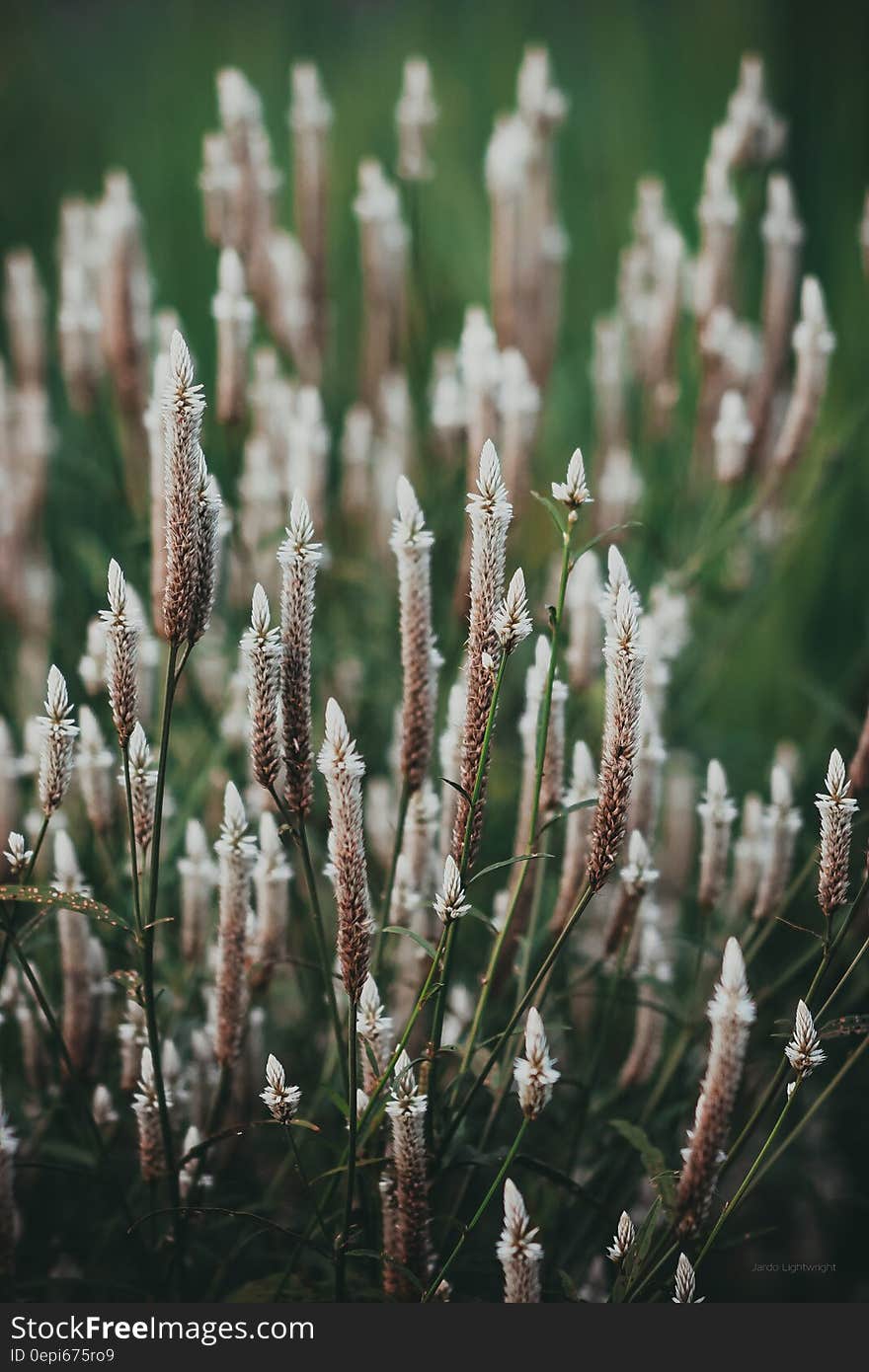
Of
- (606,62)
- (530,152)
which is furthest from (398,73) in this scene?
(530,152)

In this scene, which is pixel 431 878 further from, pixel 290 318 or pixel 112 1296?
pixel 290 318

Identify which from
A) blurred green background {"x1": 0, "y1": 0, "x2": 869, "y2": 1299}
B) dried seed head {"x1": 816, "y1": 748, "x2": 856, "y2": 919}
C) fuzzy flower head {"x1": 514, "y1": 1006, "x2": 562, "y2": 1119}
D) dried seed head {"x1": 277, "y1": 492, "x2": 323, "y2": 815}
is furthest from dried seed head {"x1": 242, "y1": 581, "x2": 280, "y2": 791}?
blurred green background {"x1": 0, "y1": 0, "x2": 869, "y2": 1299}

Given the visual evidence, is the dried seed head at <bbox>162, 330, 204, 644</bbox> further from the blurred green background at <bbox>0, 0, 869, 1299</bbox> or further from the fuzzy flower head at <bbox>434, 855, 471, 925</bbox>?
the blurred green background at <bbox>0, 0, 869, 1299</bbox>

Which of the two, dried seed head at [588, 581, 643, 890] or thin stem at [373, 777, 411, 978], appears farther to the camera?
thin stem at [373, 777, 411, 978]

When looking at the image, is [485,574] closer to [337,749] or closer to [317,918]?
[337,749]

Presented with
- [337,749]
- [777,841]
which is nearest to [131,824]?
[337,749]

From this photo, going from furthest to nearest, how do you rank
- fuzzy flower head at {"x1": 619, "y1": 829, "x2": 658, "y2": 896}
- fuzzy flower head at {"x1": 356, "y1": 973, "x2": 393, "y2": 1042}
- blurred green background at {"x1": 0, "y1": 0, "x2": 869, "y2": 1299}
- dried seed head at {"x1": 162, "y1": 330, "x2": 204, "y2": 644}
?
blurred green background at {"x1": 0, "y1": 0, "x2": 869, "y2": 1299}, fuzzy flower head at {"x1": 619, "y1": 829, "x2": 658, "y2": 896}, fuzzy flower head at {"x1": 356, "y1": 973, "x2": 393, "y2": 1042}, dried seed head at {"x1": 162, "y1": 330, "x2": 204, "y2": 644}
